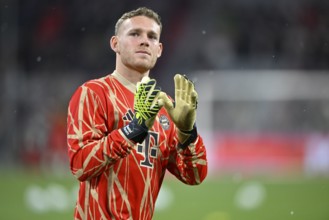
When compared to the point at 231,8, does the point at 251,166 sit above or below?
below

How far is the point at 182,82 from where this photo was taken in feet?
12.4

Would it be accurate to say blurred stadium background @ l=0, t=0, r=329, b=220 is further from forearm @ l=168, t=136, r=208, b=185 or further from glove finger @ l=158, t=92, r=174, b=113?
glove finger @ l=158, t=92, r=174, b=113

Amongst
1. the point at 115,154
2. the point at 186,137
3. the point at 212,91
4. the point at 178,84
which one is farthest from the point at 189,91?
the point at 212,91

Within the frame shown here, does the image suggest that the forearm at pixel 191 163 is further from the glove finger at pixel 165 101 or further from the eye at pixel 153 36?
the eye at pixel 153 36

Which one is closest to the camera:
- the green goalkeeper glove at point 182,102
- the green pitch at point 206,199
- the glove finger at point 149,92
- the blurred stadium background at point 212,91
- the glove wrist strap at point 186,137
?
the glove finger at point 149,92

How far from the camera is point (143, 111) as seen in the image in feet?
12.1

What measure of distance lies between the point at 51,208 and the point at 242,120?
511 cm

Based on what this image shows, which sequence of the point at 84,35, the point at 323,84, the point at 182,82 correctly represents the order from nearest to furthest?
the point at 182,82
the point at 323,84
the point at 84,35

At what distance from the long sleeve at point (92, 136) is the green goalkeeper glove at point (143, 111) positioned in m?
0.05

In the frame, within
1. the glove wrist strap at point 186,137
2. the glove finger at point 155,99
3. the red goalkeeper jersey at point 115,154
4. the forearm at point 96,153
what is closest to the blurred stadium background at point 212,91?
the red goalkeeper jersey at point 115,154

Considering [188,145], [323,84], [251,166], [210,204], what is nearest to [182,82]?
[188,145]

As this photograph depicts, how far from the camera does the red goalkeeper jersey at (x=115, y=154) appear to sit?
3.76m

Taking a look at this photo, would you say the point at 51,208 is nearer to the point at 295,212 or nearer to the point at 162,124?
the point at 295,212

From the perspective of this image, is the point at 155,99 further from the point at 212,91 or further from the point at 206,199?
the point at 212,91
